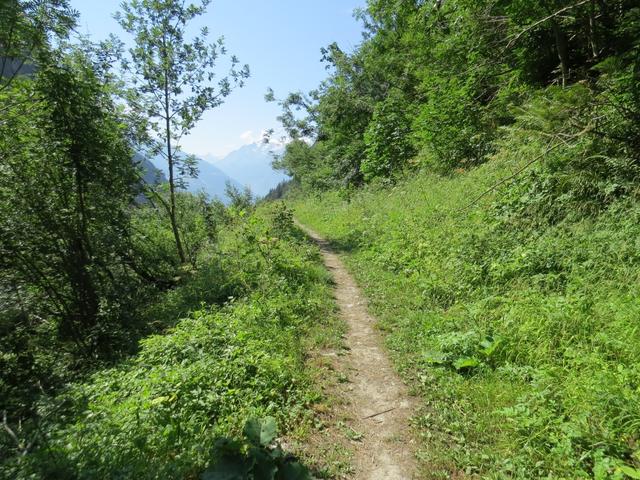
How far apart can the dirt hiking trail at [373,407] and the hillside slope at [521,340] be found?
20cm

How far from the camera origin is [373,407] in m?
4.20

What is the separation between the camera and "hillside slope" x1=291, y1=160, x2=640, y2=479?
306 centimetres

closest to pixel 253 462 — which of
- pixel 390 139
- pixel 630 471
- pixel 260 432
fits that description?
pixel 260 432

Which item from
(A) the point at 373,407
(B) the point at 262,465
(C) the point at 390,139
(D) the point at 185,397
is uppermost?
Result: (C) the point at 390,139

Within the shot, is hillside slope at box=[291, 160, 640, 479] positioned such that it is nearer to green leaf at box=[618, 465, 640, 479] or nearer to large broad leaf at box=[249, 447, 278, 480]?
green leaf at box=[618, 465, 640, 479]

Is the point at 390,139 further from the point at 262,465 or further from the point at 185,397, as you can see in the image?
the point at 262,465

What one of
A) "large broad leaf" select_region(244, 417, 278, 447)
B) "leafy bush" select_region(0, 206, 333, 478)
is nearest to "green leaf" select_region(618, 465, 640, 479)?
"leafy bush" select_region(0, 206, 333, 478)

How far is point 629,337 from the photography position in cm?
369

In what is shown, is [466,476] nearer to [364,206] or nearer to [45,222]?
[45,222]

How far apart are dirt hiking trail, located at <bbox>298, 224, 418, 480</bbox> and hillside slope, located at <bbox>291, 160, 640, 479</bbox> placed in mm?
200

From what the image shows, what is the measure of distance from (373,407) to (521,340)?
2028 mm

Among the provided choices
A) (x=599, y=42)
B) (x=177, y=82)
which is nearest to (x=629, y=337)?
(x=599, y=42)

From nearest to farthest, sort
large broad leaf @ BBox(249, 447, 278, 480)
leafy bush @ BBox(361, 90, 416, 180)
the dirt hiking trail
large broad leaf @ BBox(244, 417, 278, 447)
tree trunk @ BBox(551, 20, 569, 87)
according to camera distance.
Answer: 1. large broad leaf @ BBox(249, 447, 278, 480)
2. large broad leaf @ BBox(244, 417, 278, 447)
3. the dirt hiking trail
4. tree trunk @ BBox(551, 20, 569, 87)
5. leafy bush @ BBox(361, 90, 416, 180)

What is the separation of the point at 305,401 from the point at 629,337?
360 cm
